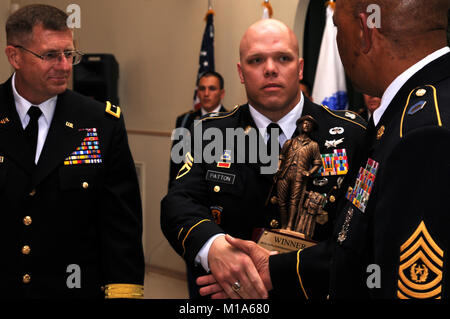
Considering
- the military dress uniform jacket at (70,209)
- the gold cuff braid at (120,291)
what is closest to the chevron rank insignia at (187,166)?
the military dress uniform jacket at (70,209)

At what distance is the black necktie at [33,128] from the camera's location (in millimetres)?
1828

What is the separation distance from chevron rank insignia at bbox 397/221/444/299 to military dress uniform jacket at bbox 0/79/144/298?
125cm

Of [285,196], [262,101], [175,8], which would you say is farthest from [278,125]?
[175,8]

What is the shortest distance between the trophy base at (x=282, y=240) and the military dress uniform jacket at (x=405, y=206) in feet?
1.21

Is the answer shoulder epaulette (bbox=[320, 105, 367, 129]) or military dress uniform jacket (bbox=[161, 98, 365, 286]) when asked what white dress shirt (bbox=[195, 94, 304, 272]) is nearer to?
military dress uniform jacket (bbox=[161, 98, 365, 286])

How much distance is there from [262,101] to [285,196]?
38cm

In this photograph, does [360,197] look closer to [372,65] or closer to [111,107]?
[372,65]

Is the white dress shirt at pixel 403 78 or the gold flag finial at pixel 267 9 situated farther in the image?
the gold flag finial at pixel 267 9

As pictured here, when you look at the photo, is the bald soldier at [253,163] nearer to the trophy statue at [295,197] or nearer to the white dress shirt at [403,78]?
the trophy statue at [295,197]

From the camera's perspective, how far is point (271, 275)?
1422 mm

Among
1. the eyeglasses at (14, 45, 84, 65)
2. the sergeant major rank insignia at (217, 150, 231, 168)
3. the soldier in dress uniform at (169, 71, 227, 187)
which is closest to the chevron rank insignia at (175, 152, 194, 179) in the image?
the sergeant major rank insignia at (217, 150, 231, 168)

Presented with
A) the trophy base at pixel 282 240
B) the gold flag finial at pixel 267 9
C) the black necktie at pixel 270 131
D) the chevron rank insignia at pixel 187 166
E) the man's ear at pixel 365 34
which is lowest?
the trophy base at pixel 282 240

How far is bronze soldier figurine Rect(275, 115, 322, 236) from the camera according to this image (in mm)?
1514

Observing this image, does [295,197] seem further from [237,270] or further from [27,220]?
[27,220]
